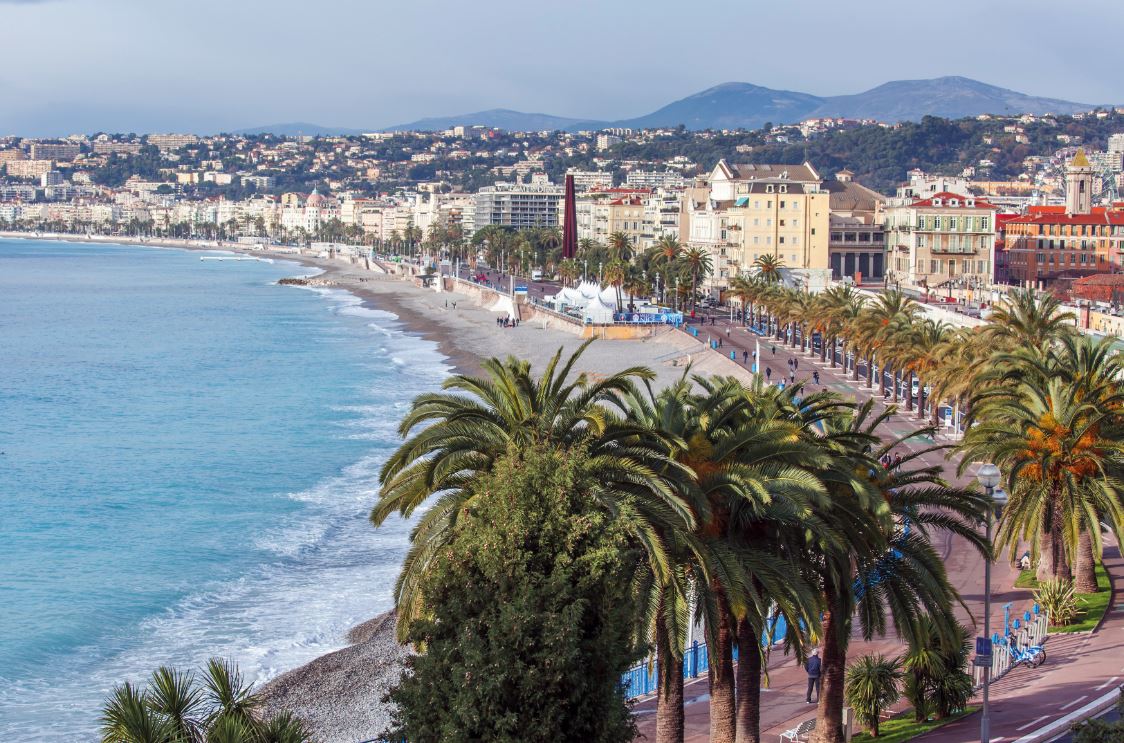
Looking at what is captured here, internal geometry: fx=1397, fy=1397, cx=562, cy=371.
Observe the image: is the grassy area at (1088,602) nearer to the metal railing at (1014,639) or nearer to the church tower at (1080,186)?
the metal railing at (1014,639)

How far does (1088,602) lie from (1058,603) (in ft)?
4.57

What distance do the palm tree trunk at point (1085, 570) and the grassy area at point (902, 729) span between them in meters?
5.96

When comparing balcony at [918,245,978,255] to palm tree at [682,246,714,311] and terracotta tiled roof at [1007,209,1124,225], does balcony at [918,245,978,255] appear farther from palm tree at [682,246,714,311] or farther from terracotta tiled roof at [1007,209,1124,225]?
palm tree at [682,246,714,311]

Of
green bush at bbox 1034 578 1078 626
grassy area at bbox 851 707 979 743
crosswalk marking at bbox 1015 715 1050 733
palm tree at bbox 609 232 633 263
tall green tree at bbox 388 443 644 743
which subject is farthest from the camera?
palm tree at bbox 609 232 633 263

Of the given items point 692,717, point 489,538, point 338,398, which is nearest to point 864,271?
point 338,398

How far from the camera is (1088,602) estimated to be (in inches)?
890

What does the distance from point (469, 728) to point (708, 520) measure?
157 inches

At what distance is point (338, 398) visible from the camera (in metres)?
62.3

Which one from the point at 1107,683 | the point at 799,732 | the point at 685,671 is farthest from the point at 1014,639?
the point at 685,671

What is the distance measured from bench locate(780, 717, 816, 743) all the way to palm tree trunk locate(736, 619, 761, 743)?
4.84ft

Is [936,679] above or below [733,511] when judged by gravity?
below

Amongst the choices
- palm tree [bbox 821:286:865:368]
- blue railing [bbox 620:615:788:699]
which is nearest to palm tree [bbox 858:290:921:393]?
palm tree [bbox 821:286:865:368]

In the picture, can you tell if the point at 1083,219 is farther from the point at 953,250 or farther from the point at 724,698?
the point at 724,698

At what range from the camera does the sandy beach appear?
75.4 feet
